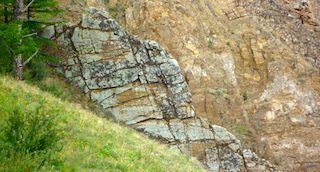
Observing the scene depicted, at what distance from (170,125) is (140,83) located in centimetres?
232

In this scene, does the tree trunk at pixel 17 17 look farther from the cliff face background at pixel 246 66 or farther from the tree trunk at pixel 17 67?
the cliff face background at pixel 246 66

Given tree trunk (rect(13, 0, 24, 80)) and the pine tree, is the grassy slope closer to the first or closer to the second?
the pine tree

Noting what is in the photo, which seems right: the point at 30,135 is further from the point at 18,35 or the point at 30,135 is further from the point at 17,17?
the point at 17,17

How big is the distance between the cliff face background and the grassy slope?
1142cm

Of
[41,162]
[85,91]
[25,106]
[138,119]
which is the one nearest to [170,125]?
[138,119]

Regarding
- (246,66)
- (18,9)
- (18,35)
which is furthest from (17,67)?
(246,66)

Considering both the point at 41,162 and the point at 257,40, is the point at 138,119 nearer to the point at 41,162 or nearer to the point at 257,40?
the point at 257,40

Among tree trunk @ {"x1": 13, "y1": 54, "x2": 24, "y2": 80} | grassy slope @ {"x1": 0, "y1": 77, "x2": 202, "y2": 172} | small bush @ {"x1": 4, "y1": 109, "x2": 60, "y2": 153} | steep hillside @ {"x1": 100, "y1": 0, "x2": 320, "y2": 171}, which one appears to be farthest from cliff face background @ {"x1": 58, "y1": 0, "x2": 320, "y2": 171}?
small bush @ {"x1": 4, "y1": 109, "x2": 60, "y2": 153}

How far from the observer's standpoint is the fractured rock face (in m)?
22.1

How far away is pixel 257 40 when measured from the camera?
2959 centimetres

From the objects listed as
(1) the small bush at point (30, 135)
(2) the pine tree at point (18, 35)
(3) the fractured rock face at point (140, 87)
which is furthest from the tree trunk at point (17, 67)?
(1) the small bush at point (30, 135)

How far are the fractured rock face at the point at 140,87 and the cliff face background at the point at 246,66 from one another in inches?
89.3

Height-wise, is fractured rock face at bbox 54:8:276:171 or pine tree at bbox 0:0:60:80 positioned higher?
pine tree at bbox 0:0:60:80

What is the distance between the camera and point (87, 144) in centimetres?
1061
